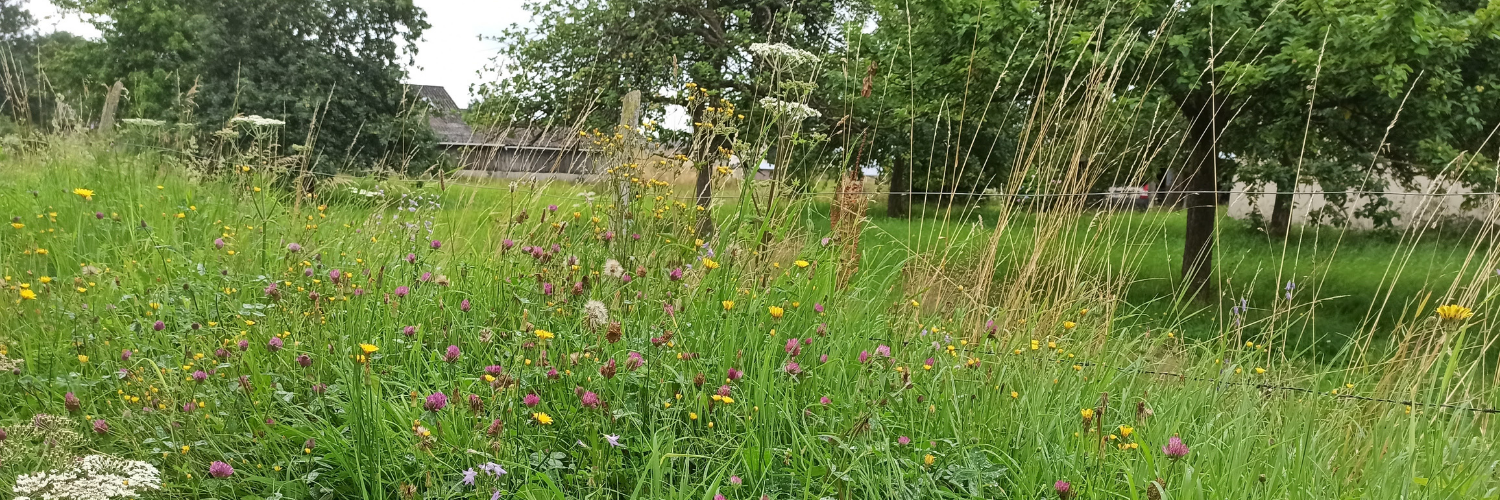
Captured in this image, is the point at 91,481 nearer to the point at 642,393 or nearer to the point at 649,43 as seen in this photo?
the point at 642,393

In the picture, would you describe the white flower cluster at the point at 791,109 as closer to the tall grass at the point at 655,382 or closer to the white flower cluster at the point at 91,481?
the tall grass at the point at 655,382

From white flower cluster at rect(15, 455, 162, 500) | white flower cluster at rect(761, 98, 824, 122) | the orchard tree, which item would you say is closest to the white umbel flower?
white flower cluster at rect(15, 455, 162, 500)

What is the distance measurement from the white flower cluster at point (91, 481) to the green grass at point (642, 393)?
0.16m

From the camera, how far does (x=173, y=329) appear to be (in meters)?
2.03

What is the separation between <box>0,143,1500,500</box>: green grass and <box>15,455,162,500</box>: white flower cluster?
0.16 meters

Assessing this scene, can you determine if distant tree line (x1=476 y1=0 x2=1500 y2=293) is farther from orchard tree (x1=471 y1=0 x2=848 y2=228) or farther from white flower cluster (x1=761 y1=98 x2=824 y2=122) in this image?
orchard tree (x1=471 y1=0 x2=848 y2=228)

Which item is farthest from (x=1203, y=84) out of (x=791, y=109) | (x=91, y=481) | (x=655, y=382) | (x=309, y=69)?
(x=309, y=69)

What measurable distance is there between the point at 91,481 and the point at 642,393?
900 millimetres

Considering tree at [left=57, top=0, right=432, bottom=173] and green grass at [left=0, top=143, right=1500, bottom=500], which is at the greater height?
tree at [left=57, top=0, right=432, bottom=173]

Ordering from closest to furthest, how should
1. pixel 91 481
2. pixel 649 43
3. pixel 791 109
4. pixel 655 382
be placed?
pixel 91 481 → pixel 655 382 → pixel 791 109 → pixel 649 43

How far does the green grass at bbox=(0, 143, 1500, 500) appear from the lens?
1.50m

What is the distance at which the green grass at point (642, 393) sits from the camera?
1.50 metres

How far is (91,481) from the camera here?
120 centimetres

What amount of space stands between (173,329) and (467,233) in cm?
202
